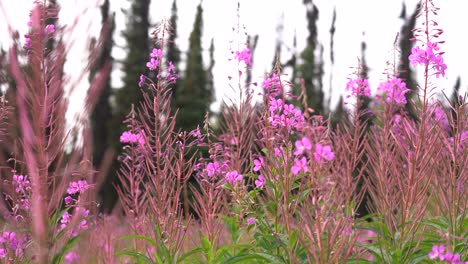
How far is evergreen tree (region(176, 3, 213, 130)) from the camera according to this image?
25.2 meters

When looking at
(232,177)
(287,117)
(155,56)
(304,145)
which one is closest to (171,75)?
(155,56)

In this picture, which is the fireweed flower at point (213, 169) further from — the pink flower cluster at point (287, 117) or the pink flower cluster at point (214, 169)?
the pink flower cluster at point (287, 117)

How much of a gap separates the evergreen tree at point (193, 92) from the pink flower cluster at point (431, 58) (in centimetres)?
2025

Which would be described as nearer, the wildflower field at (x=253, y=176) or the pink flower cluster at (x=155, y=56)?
the wildflower field at (x=253, y=176)

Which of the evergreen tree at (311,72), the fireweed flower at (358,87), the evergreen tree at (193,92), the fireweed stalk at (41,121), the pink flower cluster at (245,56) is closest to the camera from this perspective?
the fireweed stalk at (41,121)

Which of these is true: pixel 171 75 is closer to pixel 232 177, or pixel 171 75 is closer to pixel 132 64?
pixel 232 177

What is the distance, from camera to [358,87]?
5309mm

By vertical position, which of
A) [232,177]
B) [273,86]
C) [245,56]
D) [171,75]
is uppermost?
[245,56]

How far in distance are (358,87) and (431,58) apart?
160cm

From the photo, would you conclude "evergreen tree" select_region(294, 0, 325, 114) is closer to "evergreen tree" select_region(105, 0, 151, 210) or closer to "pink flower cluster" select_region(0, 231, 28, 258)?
"evergreen tree" select_region(105, 0, 151, 210)

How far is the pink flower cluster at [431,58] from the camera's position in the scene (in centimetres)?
372

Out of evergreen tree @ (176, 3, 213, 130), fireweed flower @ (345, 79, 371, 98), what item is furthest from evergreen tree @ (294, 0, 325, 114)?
fireweed flower @ (345, 79, 371, 98)

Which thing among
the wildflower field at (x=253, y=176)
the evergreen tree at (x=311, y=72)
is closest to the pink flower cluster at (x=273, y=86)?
the wildflower field at (x=253, y=176)

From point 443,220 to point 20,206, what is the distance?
3.40 metres
